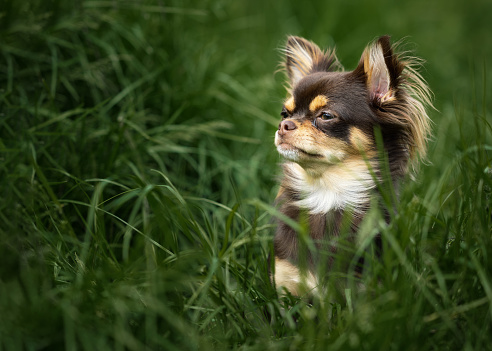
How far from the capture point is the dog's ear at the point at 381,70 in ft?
9.59

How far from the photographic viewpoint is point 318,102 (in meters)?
3.06

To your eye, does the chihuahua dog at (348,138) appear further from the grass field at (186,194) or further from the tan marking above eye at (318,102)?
the grass field at (186,194)

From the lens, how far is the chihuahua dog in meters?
2.96

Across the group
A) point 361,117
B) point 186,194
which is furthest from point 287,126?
point 186,194

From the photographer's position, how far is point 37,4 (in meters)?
4.12

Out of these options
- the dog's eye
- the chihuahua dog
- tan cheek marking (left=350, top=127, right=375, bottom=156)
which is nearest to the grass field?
the chihuahua dog

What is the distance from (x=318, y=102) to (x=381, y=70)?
0.40m

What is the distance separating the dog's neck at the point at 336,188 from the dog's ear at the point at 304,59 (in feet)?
2.72

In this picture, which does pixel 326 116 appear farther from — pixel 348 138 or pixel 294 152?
pixel 294 152

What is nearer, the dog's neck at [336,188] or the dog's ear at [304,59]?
the dog's neck at [336,188]

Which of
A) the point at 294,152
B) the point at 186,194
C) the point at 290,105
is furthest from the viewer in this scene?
the point at 186,194

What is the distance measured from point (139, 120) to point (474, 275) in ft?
8.67

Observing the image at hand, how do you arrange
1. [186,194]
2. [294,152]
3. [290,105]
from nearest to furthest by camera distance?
[294,152], [290,105], [186,194]

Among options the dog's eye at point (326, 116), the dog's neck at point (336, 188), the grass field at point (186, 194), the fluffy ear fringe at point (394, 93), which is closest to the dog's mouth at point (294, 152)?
the dog's neck at point (336, 188)
